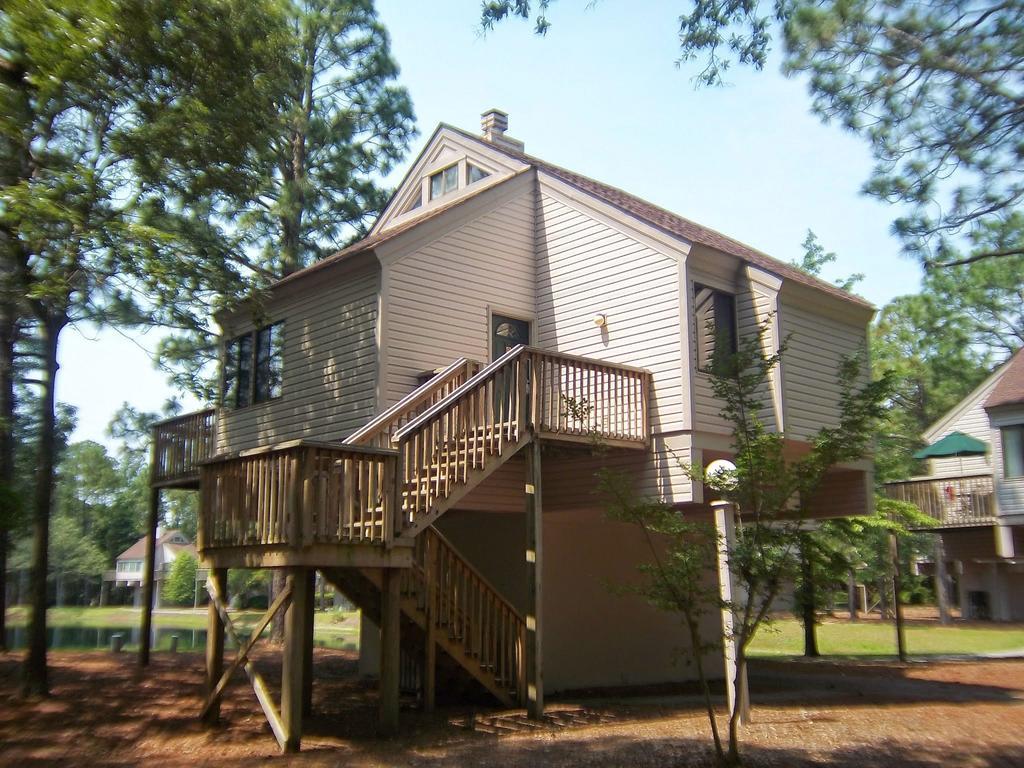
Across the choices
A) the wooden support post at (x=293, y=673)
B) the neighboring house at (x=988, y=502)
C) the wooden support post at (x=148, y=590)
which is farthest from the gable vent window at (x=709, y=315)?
the neighboring house at (x=988, y=502)

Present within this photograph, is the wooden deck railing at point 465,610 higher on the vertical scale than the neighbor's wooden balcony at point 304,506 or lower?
lower

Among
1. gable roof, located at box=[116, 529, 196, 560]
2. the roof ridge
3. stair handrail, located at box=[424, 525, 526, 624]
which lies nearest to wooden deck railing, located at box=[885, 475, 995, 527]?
the roof ridge

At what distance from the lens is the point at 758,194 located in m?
11.4

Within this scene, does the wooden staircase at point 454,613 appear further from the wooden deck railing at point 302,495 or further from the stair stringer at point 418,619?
the wooden deck railing at point 302,495

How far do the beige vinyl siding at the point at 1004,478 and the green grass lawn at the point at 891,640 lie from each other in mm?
3591

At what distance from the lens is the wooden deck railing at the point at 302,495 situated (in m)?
10.1

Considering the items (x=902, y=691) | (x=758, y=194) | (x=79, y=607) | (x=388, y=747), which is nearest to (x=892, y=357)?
(x=902, y=691)

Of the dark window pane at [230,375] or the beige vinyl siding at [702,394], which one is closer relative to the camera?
the beige vinyl siding at [702,394]

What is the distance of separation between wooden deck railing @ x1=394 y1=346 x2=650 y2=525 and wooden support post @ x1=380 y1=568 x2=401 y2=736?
3.10 ft

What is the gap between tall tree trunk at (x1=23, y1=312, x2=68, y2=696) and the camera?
46.7ft

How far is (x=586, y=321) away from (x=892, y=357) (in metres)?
34.1

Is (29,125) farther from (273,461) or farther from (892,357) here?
(892,357)

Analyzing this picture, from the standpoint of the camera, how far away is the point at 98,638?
3303 centimetres

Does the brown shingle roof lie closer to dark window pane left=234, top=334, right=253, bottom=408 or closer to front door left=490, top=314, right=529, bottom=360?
front door left=490, top=314, right=529, bottom=360
